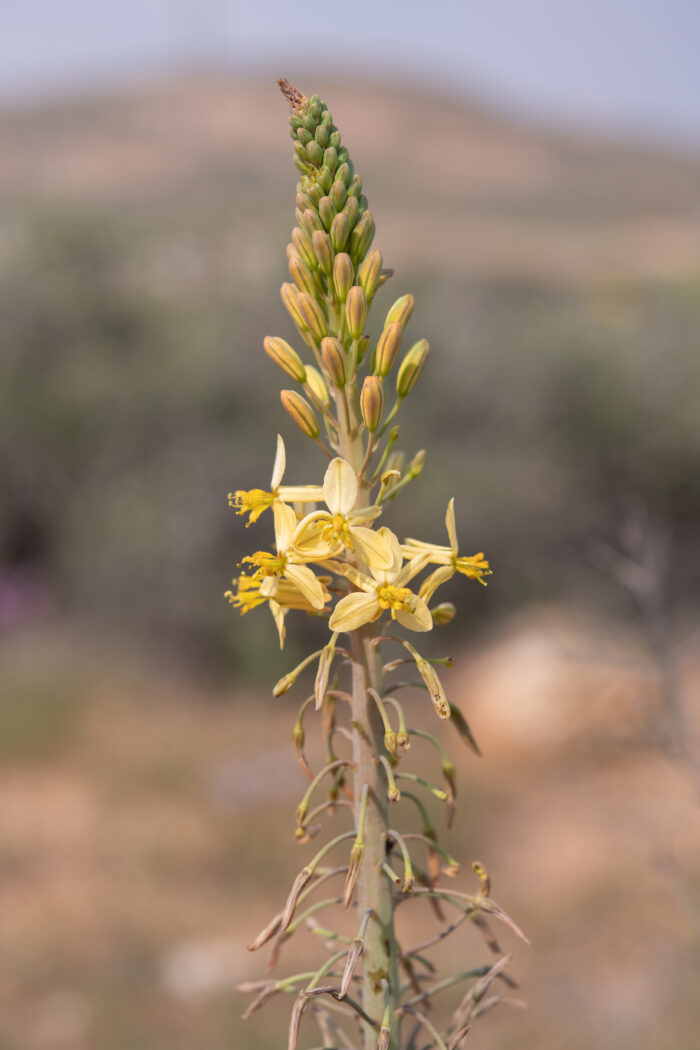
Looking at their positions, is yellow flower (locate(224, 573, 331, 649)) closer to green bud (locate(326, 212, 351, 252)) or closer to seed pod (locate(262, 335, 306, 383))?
seed pod (locate(262, 335, 306, 383))

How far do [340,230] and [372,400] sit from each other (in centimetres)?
42

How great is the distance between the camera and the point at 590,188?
80312 millimetres

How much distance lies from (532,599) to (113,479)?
962 centimetres

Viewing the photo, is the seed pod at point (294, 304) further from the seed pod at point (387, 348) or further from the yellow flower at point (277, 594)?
the yellow flower at point (277, 594)

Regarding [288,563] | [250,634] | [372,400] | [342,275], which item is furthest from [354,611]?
[250,634]

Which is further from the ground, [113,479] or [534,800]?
[113,479]

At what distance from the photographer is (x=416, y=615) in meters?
1.90

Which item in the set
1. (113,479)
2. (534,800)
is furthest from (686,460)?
(113,479)

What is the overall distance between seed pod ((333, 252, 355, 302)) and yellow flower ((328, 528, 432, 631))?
61 centimetres

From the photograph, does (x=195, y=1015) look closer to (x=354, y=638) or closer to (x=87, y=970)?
(x=87, y=970)

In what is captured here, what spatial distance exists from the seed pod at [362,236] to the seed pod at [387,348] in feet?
0.63

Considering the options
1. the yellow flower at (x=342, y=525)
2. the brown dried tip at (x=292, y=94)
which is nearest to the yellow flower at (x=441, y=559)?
the yellow flower at (x=342, y=525)

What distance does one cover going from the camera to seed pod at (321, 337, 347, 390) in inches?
78.0

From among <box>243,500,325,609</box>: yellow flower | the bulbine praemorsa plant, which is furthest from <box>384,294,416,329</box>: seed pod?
<box>243,500,325,609</box>: yellow flower
